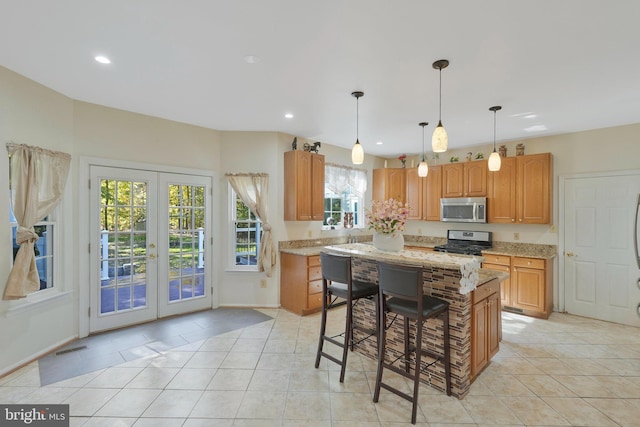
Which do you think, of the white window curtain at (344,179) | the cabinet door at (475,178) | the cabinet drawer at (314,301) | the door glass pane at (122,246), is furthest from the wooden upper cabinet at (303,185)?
Result: the cabinet door at (475,178)

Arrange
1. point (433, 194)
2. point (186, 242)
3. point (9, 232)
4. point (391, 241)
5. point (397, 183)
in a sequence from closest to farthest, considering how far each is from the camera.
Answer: point (9, 232) < point (391, 241) < point (186, 242) < point (433, 194) < point (397, 183)

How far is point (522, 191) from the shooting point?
15.2 ft

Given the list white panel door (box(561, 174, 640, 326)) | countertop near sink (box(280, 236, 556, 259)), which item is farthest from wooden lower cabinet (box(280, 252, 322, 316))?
white panel door (box(561, 174, 640, 326))

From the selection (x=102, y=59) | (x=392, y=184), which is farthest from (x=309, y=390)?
(x=392, y=184)

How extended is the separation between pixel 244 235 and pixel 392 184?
3.19 m

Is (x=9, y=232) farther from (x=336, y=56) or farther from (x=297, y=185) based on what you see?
(x=336, y=56)

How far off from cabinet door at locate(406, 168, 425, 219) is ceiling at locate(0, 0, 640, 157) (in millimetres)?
2026

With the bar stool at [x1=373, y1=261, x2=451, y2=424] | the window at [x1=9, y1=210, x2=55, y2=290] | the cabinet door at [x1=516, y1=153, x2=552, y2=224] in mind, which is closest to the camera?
the bar stool at [x1=373, y1=261, x2=451, y2=424]

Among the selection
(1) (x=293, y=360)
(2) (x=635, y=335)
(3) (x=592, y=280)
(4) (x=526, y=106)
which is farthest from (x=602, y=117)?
(1) (x=293, y=360)

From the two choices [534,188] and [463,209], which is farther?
[463,209]

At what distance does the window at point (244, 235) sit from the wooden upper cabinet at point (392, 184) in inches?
108

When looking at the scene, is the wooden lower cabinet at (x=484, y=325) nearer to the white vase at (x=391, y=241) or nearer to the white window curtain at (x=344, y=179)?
the white vase at (x=391, y=241)

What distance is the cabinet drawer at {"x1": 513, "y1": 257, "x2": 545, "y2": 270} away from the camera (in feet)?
14.0

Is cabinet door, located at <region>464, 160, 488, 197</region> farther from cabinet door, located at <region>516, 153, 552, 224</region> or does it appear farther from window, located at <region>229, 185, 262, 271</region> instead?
window, located at <region>229, 185, 262, 271</region>
